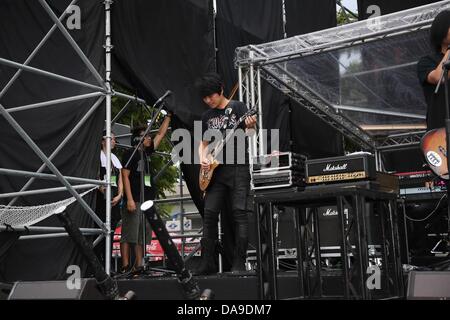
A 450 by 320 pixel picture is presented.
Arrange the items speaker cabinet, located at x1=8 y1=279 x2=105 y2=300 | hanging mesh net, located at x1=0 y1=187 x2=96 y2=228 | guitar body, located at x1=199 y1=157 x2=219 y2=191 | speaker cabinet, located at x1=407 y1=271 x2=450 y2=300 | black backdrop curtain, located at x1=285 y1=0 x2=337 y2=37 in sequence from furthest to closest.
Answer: black backdrop curtain, located at x1=285 y1=0 x2=337 y2=37 < guitar body, located at x1=199 y1=157 x2=219 y2=191 < hanging mesh net, located at x1=0 y1=187 x2=96 y2=228 < speaker cabinet, located at x1=8 y1=279 x2=105 y2=300 < speaker cabinet, located at x1=407 y1=271 x2=450 y2=300

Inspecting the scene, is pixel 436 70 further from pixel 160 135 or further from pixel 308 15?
pixel 308 15

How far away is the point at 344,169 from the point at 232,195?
147 cm

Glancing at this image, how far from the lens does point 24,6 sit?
5.80m

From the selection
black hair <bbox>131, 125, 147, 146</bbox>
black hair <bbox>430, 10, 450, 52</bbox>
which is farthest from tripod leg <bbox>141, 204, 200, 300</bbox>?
black hair <bbox>131, 125, 147, 146</bbox>

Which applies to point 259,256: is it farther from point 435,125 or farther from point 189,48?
point 189,48

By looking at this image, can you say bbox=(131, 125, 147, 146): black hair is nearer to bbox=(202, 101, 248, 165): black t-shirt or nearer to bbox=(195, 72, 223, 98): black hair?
bbox=(202, 101, 248, 165): black t-shirt

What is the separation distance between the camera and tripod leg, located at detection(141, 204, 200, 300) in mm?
3021

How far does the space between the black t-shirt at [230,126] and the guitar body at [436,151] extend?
5.66ft

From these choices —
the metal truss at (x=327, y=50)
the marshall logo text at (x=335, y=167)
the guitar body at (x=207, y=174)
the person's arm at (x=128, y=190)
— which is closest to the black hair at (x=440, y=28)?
the marshall logo text at (x=335, y=167)

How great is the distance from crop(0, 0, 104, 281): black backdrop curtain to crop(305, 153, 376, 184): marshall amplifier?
8.99 ft

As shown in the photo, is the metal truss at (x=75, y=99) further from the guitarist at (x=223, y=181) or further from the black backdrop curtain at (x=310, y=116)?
the black backdrop curtain at (x=310, y=116)

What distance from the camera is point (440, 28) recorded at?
130 inches

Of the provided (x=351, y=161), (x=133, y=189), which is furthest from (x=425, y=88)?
(x=133, y=189)

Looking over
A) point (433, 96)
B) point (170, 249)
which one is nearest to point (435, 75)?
point (433, 96)
